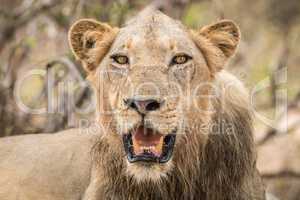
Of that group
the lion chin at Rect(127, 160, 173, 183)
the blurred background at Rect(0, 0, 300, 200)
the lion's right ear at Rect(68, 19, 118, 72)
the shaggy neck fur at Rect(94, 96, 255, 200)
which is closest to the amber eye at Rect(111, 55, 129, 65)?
the lion's right ear at Rect(68, 19, 118, 72)

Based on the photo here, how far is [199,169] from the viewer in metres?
5.65

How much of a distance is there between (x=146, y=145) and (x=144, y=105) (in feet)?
1.03

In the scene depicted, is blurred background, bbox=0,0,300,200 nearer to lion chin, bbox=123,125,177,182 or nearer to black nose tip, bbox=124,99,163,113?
lion chin, bbox=123,125,177,182

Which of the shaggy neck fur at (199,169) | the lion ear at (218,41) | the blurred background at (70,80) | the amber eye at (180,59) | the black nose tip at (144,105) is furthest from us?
the blurred background at (70,80)

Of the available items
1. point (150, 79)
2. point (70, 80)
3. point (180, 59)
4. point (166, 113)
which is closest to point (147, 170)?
point (166, 113)

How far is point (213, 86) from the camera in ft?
18.7

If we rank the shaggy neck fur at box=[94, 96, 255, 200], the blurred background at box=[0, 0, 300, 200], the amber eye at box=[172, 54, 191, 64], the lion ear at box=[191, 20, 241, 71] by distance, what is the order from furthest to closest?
the blurred background at box=[0, 0, 300, 200], the lion ear at box=[191, 20, 241, 71], the shaggy neck fur at box=[94, 96, 255, 200], the amber eye at box=[172, 54, 191, 64]

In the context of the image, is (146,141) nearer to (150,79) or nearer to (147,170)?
(147,170)

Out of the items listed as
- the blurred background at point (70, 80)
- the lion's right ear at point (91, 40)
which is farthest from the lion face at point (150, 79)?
the blurred background at point (70, 80)

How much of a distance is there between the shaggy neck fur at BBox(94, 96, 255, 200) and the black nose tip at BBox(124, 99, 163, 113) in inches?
21.1

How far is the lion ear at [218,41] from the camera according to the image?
18.7 feet

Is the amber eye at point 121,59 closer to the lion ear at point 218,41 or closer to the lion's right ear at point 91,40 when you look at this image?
the lion's right ear at point 91,40

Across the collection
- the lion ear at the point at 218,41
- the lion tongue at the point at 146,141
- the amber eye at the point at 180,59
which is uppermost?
the lion ear at the point at 218,41

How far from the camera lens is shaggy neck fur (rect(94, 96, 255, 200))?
555 centimetres
